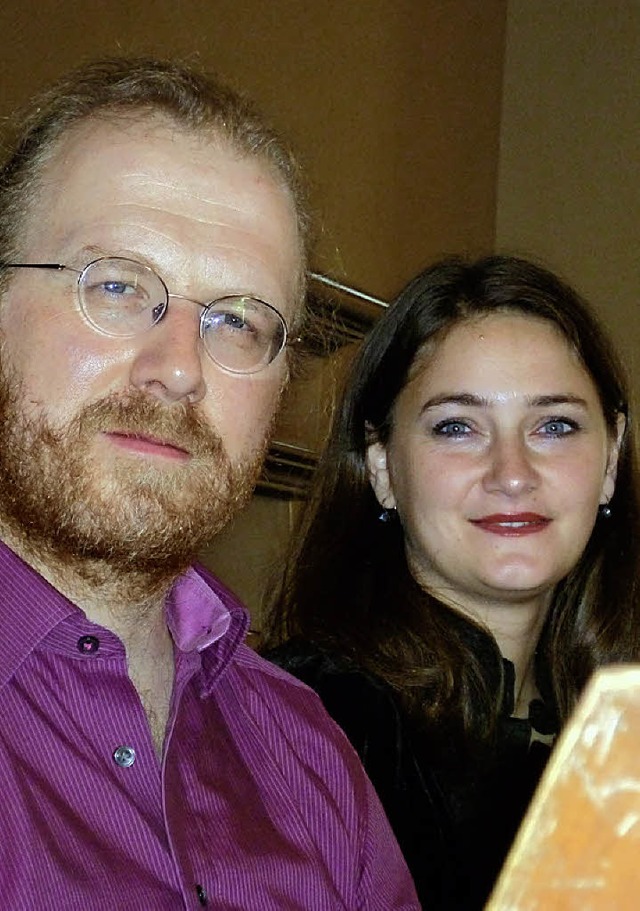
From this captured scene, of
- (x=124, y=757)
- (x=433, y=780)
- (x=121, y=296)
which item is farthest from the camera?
(x=433, y=780)

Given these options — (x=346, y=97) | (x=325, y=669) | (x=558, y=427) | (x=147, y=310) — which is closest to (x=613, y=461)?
(x=558, y=427)

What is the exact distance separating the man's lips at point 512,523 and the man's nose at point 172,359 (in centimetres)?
53

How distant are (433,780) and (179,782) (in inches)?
20.0

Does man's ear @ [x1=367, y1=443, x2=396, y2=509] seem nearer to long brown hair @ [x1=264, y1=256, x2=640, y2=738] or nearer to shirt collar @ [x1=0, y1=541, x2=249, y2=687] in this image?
long brown hair @ [x1=264, y1=256, x2=640, y2=738]

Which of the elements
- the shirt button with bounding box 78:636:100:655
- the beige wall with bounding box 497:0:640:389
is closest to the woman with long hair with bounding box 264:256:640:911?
the shirt button with bounding box 78:636:100:655

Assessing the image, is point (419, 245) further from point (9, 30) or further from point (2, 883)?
point (2, 883)

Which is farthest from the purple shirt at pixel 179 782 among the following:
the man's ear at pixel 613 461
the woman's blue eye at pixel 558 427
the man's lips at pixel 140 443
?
the man's ear at pixel 613 461

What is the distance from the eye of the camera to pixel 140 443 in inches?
37.5

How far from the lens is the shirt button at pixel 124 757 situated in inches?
35.0

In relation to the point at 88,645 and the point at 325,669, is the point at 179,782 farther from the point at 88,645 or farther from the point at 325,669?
the point at 325,669

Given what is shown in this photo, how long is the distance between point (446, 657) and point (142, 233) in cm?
69

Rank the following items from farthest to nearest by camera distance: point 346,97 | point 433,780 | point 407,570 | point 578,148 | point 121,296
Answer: point 578,148, point 346,97, point 407,570, point 433,780, point 121,296

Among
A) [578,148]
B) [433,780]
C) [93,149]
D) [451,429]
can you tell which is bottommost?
[433,780]

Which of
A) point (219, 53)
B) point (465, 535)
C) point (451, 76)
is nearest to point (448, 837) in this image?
point (465, 535)
